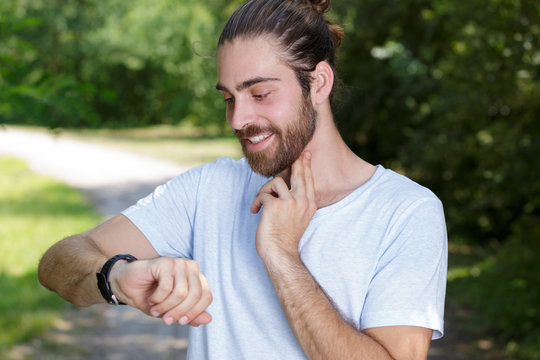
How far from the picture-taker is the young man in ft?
5.75

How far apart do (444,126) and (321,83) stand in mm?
4646

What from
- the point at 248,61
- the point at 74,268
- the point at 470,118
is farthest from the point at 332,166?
the point at 470,118

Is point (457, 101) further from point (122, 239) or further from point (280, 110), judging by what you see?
point (122, 239)

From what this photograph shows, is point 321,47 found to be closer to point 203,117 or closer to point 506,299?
point 506,299

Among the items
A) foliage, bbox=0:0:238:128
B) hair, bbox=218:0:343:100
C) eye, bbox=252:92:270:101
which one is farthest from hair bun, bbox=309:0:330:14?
foliage, bbox=0:0:238:128

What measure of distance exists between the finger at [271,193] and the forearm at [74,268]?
492 mm

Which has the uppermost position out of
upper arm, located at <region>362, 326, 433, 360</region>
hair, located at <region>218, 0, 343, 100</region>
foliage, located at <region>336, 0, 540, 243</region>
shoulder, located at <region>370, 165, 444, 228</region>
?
foliage, located at <region>336, 0, 540, 243</region>

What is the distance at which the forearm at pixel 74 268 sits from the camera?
1.99 m

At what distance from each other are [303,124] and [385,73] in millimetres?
6663

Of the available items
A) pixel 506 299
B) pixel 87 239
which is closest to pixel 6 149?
pixel 506 299

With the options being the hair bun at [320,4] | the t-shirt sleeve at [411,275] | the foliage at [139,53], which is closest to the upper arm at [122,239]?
the t-shirt sleeve at [411,275]

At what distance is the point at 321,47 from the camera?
2.29 meters

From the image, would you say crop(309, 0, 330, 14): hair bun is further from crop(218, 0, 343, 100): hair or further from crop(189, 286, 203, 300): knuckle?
crop(189, 286, 203, 300): knuckle

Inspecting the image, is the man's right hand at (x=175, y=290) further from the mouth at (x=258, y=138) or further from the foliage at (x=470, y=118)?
the foliage at (x=470, y=118)
